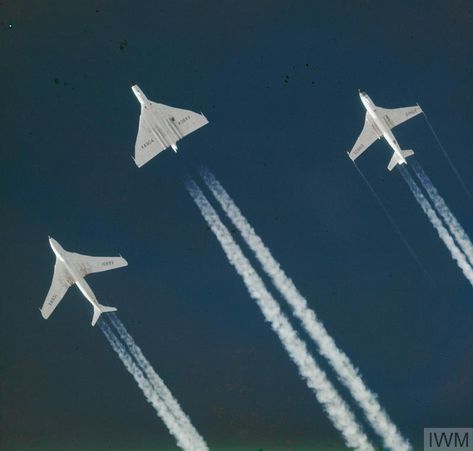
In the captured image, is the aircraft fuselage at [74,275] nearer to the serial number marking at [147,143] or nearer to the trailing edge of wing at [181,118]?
the serial number marking at [147,143]

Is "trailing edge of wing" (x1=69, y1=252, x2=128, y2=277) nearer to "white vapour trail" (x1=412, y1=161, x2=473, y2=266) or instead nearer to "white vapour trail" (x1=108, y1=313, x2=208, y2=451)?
"white vapour trail" (x1=108, y1=313, x2=208, y2=451)

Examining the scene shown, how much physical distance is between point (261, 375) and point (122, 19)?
Result: 9.65 metres

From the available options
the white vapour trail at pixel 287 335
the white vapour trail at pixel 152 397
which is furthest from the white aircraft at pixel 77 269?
the white vapour trail at pixel 287 335

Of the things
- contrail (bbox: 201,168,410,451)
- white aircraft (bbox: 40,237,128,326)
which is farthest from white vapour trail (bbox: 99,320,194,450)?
contrail (bbox: 201,168,410,451)

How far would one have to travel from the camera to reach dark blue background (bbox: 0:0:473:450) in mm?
17391

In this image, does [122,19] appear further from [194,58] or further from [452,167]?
[452,167]

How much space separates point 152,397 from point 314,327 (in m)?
4.41

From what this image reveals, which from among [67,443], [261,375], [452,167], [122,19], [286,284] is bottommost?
[67,443]

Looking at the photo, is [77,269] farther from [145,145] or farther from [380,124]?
[380,124]

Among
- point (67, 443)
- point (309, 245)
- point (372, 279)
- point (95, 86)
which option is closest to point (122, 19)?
point (95, 86)

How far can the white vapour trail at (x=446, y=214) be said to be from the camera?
17250 mm

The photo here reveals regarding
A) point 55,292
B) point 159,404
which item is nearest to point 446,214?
point 159,404

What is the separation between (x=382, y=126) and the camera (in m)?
17.2

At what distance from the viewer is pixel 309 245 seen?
17.5m
